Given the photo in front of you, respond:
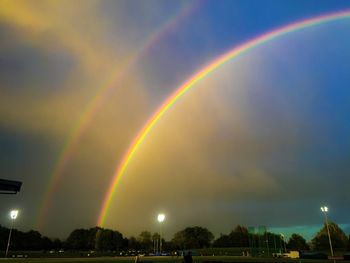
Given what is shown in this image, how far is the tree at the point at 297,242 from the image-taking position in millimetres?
176750

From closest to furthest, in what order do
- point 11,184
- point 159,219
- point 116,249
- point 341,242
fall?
point 11,184 → point 159,219 → point 341,242 → point 116,249

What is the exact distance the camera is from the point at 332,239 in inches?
6334

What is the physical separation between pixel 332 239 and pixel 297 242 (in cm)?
2341

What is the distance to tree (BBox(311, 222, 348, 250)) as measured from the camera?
158 metres

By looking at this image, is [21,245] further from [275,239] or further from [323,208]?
[323,208]

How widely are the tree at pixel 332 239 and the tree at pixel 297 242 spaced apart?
645 cm

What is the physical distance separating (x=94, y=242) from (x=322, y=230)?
12381 centimetres

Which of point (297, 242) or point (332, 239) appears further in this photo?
point (297, 242)

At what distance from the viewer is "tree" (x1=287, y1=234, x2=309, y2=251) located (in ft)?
580

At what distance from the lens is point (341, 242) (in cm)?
15988

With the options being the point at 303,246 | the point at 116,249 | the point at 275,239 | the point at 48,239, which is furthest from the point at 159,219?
the point at 48,239

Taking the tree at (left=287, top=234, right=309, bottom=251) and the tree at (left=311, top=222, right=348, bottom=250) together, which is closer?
the tree at (left=311, top=222, right=348, bottom=250)

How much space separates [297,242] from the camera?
593 ft

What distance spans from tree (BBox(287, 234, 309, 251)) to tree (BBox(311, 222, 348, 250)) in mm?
6452
